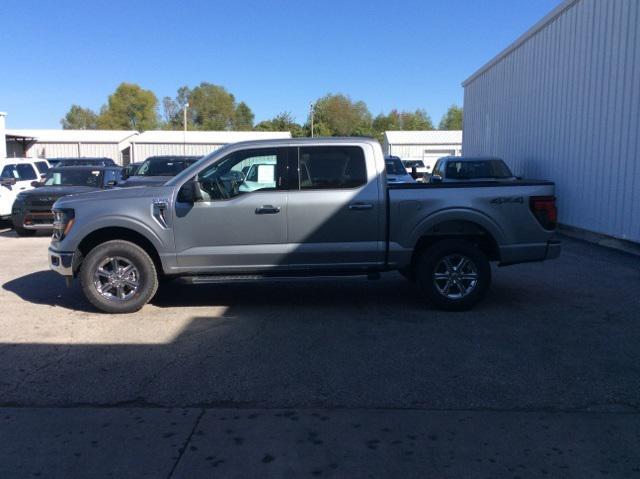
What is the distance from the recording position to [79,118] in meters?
111

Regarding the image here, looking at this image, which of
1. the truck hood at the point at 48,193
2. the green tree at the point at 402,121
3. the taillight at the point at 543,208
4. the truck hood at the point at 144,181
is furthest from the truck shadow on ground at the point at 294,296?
the green tree at the point at 402,121

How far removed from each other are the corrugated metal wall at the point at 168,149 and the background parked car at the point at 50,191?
3062cm

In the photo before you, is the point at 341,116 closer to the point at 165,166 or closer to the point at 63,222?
the point at 165,166

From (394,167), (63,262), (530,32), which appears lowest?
(63,262)

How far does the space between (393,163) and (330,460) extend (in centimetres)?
1613

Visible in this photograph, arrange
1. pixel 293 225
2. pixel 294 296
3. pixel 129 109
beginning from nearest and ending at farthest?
pixel 293 225 → pixel 294 296 → pixel 129 109

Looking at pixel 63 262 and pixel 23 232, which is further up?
pixel 63 262

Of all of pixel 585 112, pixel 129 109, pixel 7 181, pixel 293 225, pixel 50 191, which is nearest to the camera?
pixel 293 225

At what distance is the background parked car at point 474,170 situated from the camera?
16.2 metres

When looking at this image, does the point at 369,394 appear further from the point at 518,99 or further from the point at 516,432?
the point at 518,99

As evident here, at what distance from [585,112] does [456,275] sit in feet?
26.4

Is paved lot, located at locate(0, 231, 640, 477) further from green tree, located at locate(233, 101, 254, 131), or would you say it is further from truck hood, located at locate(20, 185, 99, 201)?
green tree, located at locate(233, 101, 254, 131)

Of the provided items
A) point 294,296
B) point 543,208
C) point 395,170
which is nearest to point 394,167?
point 395,170

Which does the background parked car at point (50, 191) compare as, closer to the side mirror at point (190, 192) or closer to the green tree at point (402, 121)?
the side mirror at point (190, 192)
